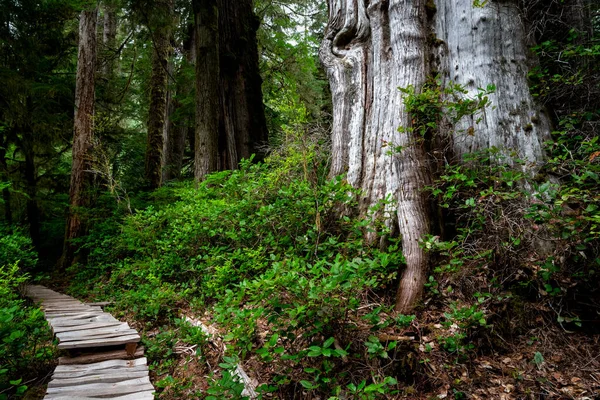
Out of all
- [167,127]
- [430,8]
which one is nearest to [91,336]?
[430,8]

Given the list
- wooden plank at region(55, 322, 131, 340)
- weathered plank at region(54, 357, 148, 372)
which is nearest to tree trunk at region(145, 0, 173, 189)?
wooden plank at region(55, 322, 131, 340)

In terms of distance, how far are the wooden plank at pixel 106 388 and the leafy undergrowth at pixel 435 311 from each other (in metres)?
0.17

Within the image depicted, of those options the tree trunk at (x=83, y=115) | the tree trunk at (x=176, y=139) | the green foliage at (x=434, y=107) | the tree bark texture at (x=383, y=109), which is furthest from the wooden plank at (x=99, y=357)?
the tree trunk at (x=176, y=139)

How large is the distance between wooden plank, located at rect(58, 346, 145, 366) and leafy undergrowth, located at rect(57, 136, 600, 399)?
0.23 meters

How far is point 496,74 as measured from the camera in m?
3.66

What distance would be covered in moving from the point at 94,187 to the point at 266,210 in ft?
24.9

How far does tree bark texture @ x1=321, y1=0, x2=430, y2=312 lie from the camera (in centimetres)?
338

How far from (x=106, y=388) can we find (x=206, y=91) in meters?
6.77

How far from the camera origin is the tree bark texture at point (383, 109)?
3.38 m

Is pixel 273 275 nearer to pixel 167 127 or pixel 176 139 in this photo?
pixel 167 127

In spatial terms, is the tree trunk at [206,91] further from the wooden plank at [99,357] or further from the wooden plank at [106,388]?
the wooden plank at [106,388]

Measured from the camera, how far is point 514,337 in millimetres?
2658

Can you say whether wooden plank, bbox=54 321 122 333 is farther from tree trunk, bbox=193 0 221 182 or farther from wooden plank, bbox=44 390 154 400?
tree trunk, bbox=193 0 221 182

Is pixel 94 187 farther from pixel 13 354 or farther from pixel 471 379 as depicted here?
pixel 471 379
